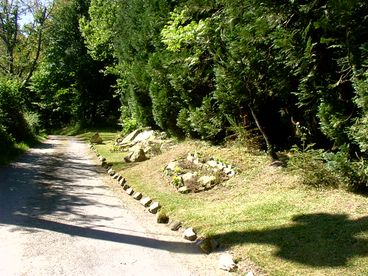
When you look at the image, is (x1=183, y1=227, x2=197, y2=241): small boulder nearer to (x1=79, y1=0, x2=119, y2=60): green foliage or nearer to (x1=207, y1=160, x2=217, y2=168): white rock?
(x1=207, y1=160, x2=217, y2=168): white rock

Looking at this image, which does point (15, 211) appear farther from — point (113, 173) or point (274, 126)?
point (274, 126)

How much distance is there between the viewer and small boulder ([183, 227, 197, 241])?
6.73 metres

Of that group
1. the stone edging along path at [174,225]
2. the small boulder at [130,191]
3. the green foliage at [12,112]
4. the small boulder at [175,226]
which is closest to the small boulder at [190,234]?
the stone edging along path at [174,225]

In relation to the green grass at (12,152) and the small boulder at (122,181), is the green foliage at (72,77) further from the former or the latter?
the small boulder at (122,181)

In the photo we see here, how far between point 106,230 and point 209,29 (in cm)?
553

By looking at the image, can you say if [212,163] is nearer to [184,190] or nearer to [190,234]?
[184,190]

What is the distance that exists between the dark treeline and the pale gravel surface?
3.17 metres

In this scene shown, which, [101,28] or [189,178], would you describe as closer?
[189,178]

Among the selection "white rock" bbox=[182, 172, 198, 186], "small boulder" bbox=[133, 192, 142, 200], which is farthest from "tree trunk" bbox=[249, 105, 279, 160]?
"small boulder" bbox=[133, 192, 142, 200]

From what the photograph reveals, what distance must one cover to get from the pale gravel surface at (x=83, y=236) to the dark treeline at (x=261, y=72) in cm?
317

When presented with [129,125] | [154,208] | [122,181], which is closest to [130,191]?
[122,181]

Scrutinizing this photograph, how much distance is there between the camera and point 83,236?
22.1 ft

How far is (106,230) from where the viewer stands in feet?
23.4

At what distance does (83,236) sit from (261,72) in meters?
5.46
